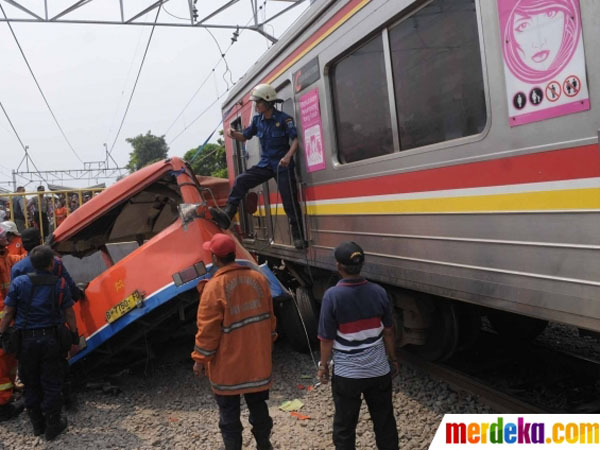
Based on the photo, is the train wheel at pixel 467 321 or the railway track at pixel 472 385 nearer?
the railway track at pixel 472 385

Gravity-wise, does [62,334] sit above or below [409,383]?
above

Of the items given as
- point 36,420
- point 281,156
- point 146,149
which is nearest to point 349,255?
point 281,156

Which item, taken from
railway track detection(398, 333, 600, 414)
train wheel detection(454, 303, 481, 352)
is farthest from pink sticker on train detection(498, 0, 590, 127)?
railway track detection(398, 333, 600, 414)

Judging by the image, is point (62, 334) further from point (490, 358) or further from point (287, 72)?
point (490, 358)

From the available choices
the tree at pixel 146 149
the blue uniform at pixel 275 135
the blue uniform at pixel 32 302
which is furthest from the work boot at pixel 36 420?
the tree at pixel 146 149

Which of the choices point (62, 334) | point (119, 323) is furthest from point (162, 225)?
point (62, 334)

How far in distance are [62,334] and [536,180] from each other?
3.57 metres

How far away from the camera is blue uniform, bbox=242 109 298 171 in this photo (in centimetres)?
476

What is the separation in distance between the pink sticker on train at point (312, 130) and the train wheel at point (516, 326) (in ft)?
6.38

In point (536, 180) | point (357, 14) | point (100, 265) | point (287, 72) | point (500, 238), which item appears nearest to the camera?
point (536, 180)

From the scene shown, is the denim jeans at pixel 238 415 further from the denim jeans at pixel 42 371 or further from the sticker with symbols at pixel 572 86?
the sticker with symbols at pixel 572 86

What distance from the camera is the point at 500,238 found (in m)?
2.59

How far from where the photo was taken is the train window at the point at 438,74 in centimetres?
277

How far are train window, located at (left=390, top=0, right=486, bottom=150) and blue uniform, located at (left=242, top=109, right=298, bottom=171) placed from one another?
152 centimetres
